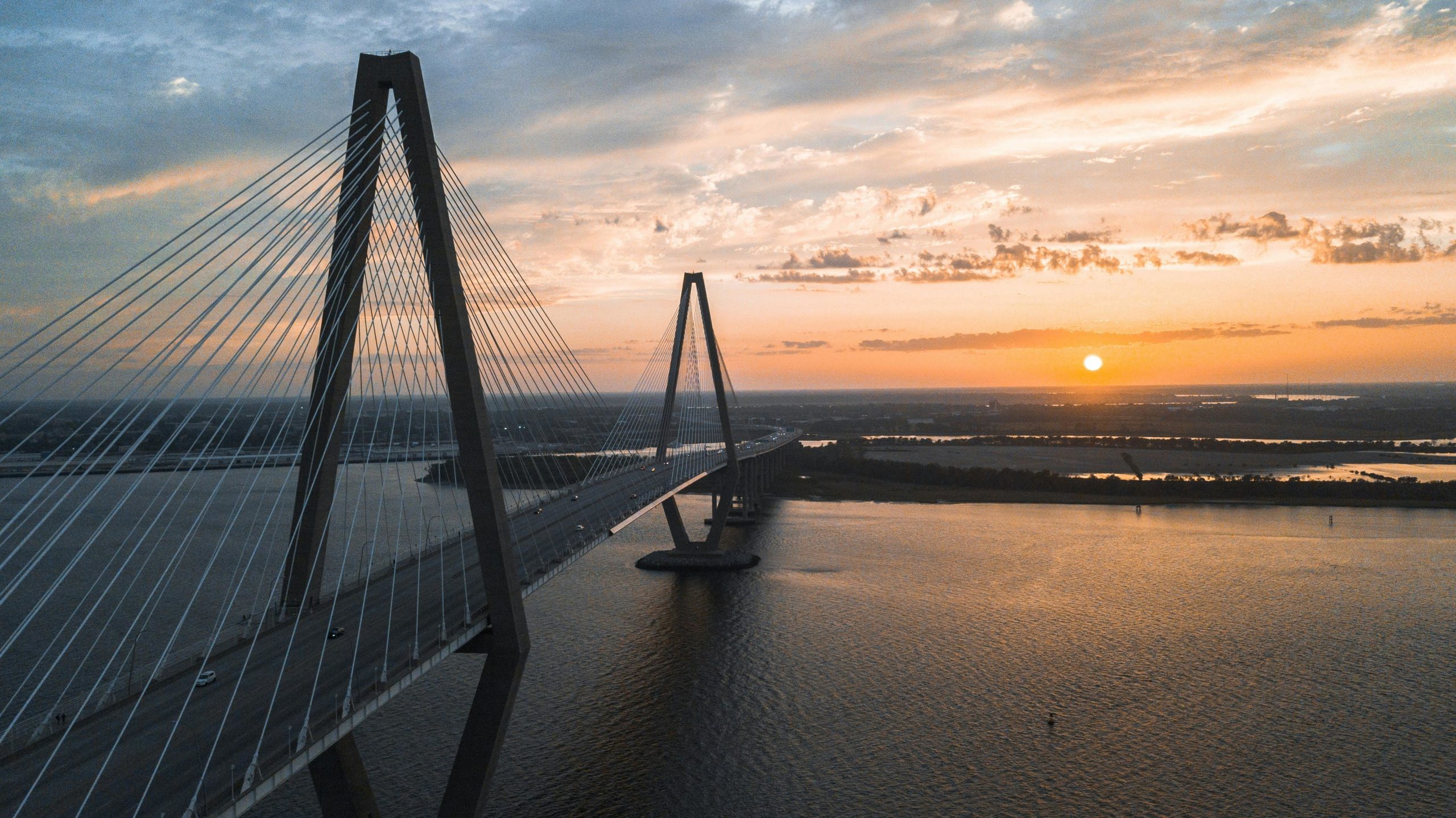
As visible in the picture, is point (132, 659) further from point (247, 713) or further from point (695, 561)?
point (695, 561)

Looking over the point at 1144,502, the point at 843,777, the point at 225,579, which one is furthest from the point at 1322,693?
the point at 1144,502

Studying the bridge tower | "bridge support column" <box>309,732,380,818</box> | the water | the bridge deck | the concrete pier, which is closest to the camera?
the bridge deck

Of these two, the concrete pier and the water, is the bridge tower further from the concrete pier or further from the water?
the concrete pier

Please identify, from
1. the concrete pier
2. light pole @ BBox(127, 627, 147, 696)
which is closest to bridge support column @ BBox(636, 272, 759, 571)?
the concrete pier

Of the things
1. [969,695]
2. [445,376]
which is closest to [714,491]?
[969,695]

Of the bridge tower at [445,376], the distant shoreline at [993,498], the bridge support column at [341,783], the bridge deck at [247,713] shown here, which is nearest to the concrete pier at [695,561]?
the bridge deck at [247,713]

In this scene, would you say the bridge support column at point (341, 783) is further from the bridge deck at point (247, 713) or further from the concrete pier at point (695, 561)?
the concrete pier at point (695, 561)

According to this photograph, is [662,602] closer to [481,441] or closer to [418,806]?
[418,806]

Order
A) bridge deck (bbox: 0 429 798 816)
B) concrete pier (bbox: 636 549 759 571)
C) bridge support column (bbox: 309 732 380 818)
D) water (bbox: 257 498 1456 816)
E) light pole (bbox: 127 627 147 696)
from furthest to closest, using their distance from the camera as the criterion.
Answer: concrete pier (bbox: 636 549 759 571), water (bbox: 257 498 1456 816), bridge support column (bbox: 309 732 380 818), light pole (bbox: 127 627 147 696), bridge deck (bbox: 0 429 798 816)
